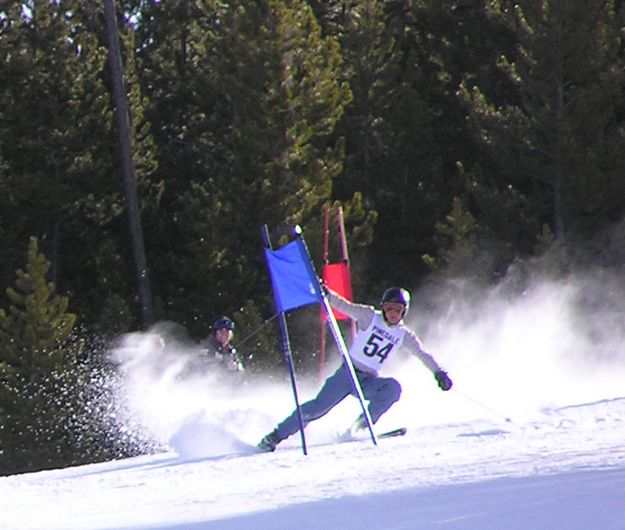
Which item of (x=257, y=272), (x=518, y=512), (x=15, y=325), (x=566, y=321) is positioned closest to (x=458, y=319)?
(x=566, y=321)

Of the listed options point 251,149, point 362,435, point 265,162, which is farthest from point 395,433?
point 265,162

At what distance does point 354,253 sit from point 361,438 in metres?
17.0

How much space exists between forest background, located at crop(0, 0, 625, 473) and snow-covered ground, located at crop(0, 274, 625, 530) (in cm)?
1028

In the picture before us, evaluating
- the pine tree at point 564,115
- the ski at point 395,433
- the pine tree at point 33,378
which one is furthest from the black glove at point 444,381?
the pine tree at point 564,115

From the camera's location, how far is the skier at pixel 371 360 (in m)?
10.5

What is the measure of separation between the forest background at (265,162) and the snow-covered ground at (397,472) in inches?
405

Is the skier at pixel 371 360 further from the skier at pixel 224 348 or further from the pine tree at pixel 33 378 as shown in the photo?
the pine tree at pixel 33 378

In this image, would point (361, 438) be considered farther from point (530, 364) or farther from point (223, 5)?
point (223, 5)

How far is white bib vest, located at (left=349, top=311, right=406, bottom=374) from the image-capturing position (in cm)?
1061

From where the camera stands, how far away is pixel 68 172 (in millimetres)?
29453

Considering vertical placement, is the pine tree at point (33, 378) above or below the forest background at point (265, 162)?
below

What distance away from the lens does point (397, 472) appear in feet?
25.7

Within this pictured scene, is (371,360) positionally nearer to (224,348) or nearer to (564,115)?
(224,348)

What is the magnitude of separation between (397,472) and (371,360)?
9.76 ft
